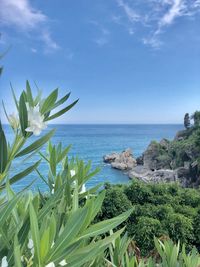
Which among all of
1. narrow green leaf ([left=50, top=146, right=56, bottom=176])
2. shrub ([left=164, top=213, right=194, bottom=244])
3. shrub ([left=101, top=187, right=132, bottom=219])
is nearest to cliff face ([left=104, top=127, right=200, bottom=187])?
shrub ([left=101, top=187, right=132, bottom=219])

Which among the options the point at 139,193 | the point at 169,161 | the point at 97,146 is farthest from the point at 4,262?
the point at 97,146

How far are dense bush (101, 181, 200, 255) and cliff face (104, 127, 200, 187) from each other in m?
14.5

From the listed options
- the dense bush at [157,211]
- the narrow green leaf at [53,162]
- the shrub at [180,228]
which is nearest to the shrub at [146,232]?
the dense bush at [157,211]

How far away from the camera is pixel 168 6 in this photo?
46656mm

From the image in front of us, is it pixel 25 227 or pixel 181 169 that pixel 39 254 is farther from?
pixel 181 169

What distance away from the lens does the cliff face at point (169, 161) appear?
21527 millimetres

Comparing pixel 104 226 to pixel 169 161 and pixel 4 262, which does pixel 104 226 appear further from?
pixel 169 161

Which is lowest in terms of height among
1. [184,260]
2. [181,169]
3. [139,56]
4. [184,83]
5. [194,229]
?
[181,169]

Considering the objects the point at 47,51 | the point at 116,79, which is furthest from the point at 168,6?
the point at 47,51

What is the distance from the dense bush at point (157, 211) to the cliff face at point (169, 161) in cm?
1448

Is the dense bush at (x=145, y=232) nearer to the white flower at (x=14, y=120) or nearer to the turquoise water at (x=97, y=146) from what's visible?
the turquoise water at (x=97, y=146)

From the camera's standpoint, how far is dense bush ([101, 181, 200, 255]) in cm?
465

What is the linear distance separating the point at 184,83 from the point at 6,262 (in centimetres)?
5508

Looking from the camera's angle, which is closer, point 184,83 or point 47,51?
point 184,83
